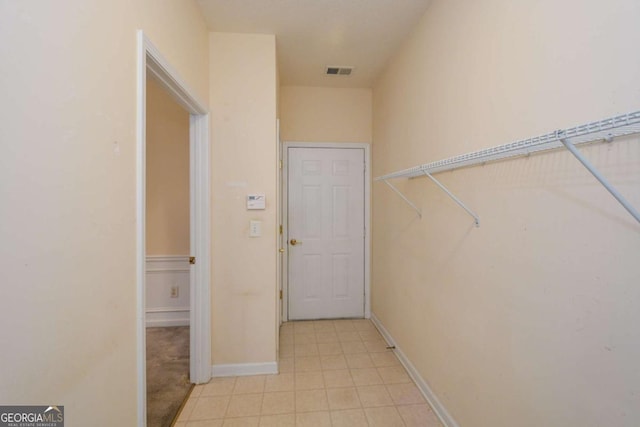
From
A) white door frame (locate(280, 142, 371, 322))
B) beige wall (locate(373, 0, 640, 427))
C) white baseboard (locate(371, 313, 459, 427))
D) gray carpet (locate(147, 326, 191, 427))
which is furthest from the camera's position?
white door frame (locate(280, 142, 371, 322))

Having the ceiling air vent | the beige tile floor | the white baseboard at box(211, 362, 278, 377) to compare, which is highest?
the ceiling air vent

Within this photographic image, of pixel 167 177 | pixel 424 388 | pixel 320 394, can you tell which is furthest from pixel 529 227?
pixel 167 177

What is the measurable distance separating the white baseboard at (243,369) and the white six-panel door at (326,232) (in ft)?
3.18

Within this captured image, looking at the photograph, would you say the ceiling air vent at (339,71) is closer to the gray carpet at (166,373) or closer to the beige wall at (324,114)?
the beige wall at (324,114)

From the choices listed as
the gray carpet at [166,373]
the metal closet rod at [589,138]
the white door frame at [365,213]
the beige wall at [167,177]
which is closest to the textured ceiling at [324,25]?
the white door frame at [365,213]

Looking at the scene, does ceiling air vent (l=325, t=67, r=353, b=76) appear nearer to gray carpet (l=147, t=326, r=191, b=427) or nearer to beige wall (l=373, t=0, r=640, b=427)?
beige wall (l=373, t=0, r=640, b=427)

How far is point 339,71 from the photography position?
9.12 feet

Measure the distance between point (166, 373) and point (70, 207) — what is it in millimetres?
1981

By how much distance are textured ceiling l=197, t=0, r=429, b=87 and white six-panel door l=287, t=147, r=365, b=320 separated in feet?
3.16

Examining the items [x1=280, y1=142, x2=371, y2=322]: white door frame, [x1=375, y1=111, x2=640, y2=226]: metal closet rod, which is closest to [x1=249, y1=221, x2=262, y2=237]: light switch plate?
[x1=280, y1=142, x2=371, y2=322]: white door frame

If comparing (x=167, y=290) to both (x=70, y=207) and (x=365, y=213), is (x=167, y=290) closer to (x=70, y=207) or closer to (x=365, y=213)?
(x=365, y=213)

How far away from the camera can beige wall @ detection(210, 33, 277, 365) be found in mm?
2156

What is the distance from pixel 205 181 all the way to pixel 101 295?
1.26 meters

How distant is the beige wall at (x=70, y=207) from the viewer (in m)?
0.64
